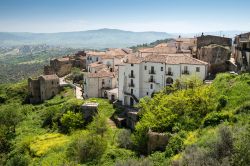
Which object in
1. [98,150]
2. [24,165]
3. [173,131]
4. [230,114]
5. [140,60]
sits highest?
[140,60]

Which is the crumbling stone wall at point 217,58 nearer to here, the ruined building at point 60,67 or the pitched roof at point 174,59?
the pitched roof at point 174,59

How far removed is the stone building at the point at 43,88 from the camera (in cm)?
8856

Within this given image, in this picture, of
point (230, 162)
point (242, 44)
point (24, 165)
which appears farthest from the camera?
point (242, 44)

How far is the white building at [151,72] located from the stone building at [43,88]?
2596cm

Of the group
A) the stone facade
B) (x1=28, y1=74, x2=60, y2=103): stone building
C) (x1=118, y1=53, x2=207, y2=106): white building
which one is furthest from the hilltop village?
(x1=28, y1=74, x2=60, y2=103): stone building

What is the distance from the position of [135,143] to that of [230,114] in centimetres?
1465

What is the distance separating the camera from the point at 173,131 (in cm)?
4453

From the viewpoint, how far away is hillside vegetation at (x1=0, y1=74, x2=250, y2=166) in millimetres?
28969

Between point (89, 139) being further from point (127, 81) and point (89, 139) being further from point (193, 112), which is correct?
point (127, 81)

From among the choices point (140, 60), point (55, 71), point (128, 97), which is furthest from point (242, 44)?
point (55, 71)

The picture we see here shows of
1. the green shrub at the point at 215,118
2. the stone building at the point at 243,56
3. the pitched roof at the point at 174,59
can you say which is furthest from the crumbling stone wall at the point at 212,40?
the green shrub at the point at 215,118

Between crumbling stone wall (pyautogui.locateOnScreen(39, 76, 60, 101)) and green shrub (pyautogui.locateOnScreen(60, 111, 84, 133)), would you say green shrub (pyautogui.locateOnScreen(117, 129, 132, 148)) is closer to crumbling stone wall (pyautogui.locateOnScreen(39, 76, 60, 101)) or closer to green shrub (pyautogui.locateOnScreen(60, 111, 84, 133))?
green shrub (pyautogui.locateOnScreen(60, 111, 84, 133))

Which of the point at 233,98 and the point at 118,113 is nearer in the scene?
the point at 233,98

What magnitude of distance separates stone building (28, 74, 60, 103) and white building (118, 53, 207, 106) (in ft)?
85.2
